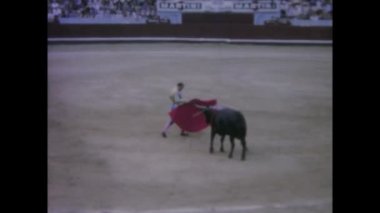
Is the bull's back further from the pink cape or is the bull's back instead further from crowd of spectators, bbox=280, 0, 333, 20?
crowd of spectators, bbox=280, 0, 333, 20

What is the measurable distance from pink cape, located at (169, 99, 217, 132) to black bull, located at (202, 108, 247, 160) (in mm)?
186

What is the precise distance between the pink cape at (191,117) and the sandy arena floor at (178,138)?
0.28ft

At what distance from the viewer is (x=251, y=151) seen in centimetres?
438

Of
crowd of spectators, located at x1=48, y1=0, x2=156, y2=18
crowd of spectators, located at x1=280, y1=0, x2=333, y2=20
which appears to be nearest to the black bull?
crowd of spectators, located at x1=48, y1=0, x2=156, y2=18

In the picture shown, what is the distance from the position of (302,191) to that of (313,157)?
0.46m

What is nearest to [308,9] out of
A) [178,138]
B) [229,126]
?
[178,138]

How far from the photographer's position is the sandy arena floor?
11.7 feet

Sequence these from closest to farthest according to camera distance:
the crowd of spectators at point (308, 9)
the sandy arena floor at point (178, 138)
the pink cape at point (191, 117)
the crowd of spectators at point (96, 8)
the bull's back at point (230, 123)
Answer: the sandy arena floor at point (178, 138)
the bull's back at point (230, 123)
the pink cape at point (191, 117)
the crowd of spectators at point (96, 8)
the crowd of spectators at point (308, 9)

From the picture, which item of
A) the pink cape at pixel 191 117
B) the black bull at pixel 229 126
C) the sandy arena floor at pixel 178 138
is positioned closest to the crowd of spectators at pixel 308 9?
the sandy arena floor at pixel 178 138

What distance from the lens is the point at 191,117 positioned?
15.2 feet

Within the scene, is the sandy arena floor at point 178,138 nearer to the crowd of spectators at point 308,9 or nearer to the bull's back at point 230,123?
the bull's back at point 230,123

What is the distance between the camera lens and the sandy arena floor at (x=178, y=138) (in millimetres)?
3580
